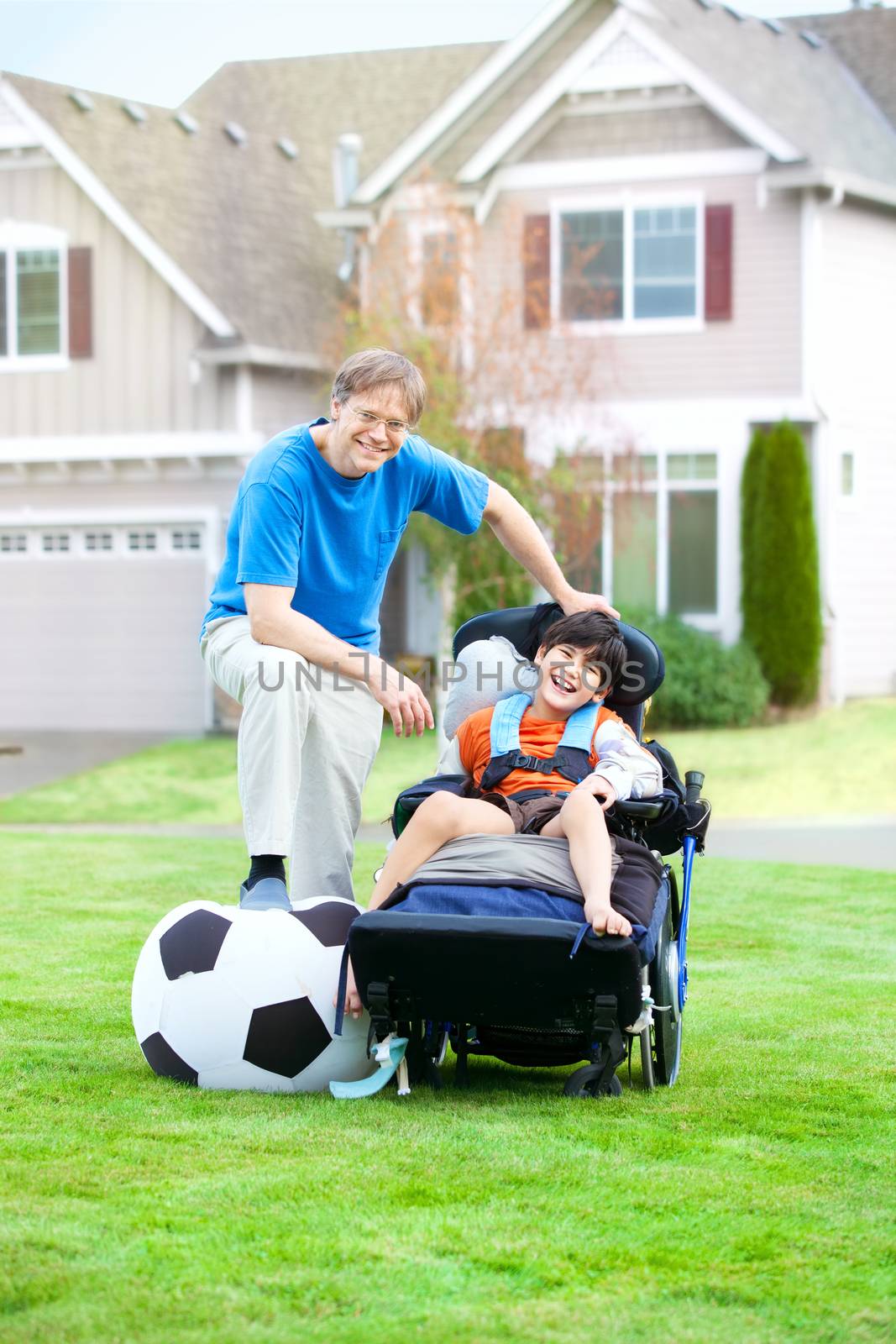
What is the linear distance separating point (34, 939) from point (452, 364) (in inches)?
433

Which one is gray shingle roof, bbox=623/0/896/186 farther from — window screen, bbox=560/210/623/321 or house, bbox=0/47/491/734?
house, bbox=0/47/491/734

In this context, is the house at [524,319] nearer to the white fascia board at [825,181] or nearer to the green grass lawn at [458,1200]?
the white fascia board at [825,181]

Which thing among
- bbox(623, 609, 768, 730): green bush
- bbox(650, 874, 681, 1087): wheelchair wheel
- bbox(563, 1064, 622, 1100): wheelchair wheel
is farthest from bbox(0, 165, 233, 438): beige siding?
bbox(563, 1064, 622, 1100): wheelchair wheel

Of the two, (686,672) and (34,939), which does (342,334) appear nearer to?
(686,672)

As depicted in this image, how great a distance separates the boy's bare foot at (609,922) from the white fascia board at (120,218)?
15.1 m

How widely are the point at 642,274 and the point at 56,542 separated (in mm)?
7430

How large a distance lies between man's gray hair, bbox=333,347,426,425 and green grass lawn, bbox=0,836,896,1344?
200 cm

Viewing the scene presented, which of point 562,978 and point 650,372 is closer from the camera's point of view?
point 562,978

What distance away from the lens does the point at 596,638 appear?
520 cm

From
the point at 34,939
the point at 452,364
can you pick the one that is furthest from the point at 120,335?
the point at 34,939

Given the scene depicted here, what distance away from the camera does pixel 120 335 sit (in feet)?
62.8

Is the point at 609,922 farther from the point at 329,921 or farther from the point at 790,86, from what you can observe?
the point at 790,86

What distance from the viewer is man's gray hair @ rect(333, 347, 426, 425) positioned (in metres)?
A: 4.88

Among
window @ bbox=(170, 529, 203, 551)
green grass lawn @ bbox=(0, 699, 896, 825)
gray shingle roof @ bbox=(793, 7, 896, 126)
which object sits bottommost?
green grass lawn @ bbox=(0, 699, 896, 825)
